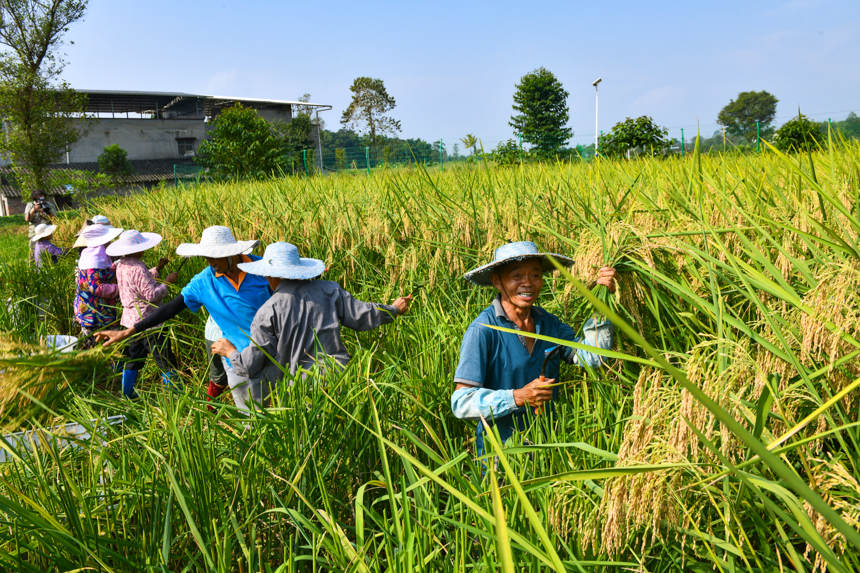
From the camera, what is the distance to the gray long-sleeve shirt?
3.30 m

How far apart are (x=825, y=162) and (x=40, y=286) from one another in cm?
736

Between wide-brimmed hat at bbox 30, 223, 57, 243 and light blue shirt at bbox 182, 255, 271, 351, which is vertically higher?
wide-brimmed hat at bbox 30, 223, 57, 243

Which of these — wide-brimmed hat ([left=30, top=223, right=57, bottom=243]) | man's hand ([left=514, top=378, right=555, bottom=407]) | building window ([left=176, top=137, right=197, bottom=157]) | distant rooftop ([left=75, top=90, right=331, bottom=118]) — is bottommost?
man's hand ([left=514, top=378, right=555, bottom=407])

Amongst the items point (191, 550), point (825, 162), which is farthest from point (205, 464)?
point (825, 162)

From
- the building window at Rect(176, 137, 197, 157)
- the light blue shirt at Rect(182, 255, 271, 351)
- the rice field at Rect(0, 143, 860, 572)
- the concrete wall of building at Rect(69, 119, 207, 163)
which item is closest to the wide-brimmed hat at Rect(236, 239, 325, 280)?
the light blue shirt at Rect(182, 255, 271, 351)

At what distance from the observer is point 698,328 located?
87.1 inches

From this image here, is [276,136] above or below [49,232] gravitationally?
above

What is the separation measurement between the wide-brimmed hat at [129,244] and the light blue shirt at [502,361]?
11.8ft

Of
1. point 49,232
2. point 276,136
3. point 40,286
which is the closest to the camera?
point 40,286

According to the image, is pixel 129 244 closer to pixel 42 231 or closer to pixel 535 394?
pixel 42 231

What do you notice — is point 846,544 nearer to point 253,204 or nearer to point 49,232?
point 253,204

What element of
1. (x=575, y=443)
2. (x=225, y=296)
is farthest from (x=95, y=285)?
(x=575, y=443)

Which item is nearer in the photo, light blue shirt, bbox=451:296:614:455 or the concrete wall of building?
light blue shirt, bbox=451:296:614:455

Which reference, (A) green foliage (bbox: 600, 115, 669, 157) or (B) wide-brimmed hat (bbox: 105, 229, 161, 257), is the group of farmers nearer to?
(B) wide-brimmed hat (bbox: 105, 229, 161, 257)
